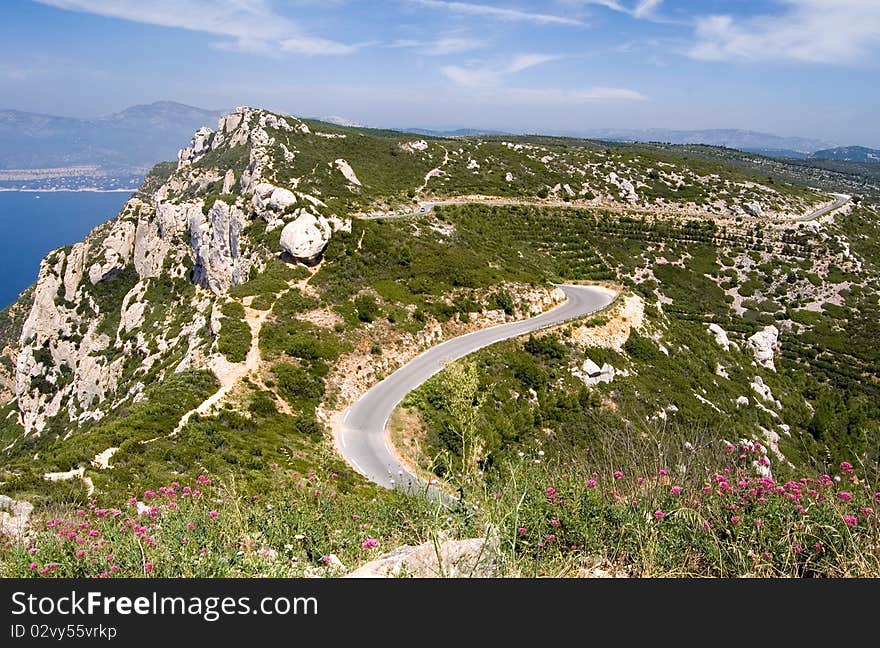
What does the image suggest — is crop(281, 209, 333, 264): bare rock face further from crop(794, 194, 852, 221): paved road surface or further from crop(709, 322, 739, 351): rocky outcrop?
crop(794, 194, 852, 221): paved road surface

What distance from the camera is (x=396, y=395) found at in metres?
29.2

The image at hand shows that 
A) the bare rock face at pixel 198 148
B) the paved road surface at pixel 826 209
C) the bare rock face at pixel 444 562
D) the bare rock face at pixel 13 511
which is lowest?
the bare rock face at pixel 13 511

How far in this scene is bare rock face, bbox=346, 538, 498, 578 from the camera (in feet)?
20.2

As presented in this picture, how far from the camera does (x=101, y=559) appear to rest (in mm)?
7109

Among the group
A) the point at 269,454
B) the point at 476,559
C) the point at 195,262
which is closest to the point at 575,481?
the point at 476,559

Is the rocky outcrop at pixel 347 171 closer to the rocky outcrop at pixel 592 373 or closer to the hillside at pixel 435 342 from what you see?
the hillside at pixel 435 342

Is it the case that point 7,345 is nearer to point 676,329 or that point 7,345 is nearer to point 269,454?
point 269,454

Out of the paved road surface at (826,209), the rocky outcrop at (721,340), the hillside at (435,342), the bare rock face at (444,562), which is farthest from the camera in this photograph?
Result: the paved road surface at (826,209)

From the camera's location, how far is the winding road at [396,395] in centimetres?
2252

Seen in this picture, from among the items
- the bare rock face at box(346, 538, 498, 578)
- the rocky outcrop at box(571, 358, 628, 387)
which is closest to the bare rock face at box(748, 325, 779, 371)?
the rocky outcrop at box(571, 358, 628, 387)

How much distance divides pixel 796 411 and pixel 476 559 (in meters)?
46.1

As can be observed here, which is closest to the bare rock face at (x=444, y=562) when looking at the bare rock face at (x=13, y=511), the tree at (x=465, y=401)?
the tree at (x=465, y=401)

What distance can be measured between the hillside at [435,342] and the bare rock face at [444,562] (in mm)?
381

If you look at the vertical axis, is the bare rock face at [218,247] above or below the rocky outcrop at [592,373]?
above
